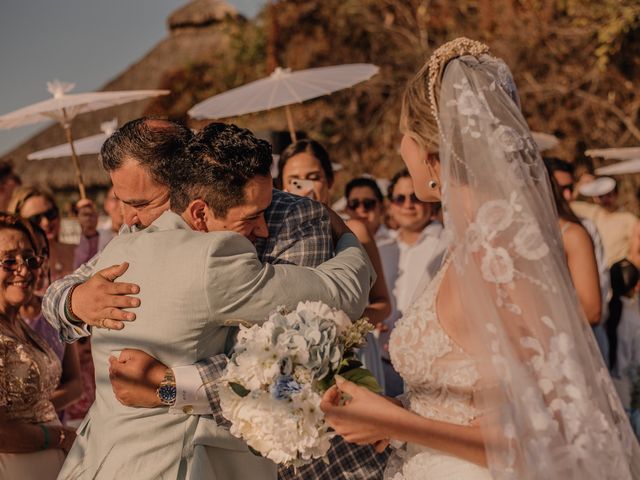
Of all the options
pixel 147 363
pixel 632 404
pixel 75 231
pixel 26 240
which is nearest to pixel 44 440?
pixel 26 240

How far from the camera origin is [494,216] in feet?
9.02

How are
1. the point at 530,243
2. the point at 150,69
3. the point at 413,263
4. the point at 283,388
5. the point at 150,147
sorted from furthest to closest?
the point at 150,69 → the point at 413,263 → the point at 150,147 → the point at 530,243 → the point at 283,388

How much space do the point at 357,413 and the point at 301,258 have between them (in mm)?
729

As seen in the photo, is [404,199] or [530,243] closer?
[530,243]

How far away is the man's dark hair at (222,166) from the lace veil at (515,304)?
654mm

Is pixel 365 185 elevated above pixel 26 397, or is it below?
below

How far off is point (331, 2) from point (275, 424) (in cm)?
1743

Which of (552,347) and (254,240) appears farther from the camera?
(254,240)

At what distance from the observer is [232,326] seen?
290cm

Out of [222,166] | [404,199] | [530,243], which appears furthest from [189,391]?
[404,199]

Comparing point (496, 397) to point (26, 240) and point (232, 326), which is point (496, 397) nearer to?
point (232, 326)

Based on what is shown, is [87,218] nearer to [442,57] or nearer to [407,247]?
[407,247]

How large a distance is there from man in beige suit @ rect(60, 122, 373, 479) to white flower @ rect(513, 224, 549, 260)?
0.60 metres

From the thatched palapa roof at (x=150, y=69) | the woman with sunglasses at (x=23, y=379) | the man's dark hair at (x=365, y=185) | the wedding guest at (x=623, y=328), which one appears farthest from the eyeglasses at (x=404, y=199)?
the thatched palapa roof at (x=150, y=69)
